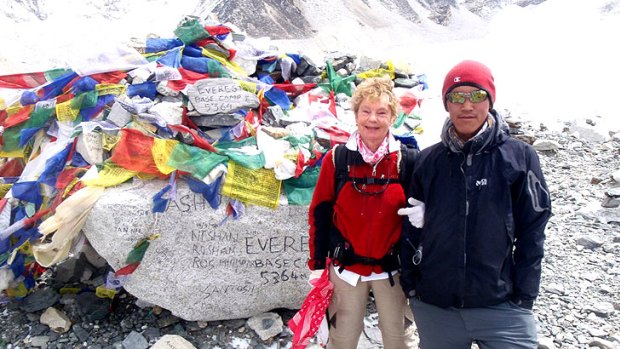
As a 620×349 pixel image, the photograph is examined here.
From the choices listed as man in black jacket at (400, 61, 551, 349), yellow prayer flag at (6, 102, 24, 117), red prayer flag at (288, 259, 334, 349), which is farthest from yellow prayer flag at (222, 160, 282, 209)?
yellow prayer flag at (6, 102, 24, 117)

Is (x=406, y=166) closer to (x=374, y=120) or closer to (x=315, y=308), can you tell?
(x=374, y=120)

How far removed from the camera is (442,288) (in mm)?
2613

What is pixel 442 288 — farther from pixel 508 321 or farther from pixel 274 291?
pixel 274 291

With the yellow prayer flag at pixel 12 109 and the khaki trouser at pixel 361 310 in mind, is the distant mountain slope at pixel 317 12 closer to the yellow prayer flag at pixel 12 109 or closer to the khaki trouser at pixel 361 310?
the yellow prayer flag at pixel 12 109

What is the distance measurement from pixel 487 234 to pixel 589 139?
891cm

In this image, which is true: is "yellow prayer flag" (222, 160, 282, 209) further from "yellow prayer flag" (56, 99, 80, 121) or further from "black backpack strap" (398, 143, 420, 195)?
"yellow prayer flag" (56, 99, 80, 121)

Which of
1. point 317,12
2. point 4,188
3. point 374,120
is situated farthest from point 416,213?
point 317,12

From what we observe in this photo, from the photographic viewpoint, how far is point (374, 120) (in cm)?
291

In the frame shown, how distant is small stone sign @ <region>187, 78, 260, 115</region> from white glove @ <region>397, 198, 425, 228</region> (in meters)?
2.76

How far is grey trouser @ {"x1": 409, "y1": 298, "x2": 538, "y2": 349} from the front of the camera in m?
2.55

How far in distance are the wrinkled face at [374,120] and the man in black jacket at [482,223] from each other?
1.35 ft

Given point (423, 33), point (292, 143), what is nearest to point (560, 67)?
point (423, 33)

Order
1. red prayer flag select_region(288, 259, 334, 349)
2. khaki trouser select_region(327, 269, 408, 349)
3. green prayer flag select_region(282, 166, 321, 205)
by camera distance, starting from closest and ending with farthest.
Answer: khaki trouser select_region(327, 269, 408, 349)
red prayer flag select_region(288, 259, 334, 349)
green prayer flag select_region(282, 166, 321, 205)

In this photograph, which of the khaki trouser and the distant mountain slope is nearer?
the khaki trouser
